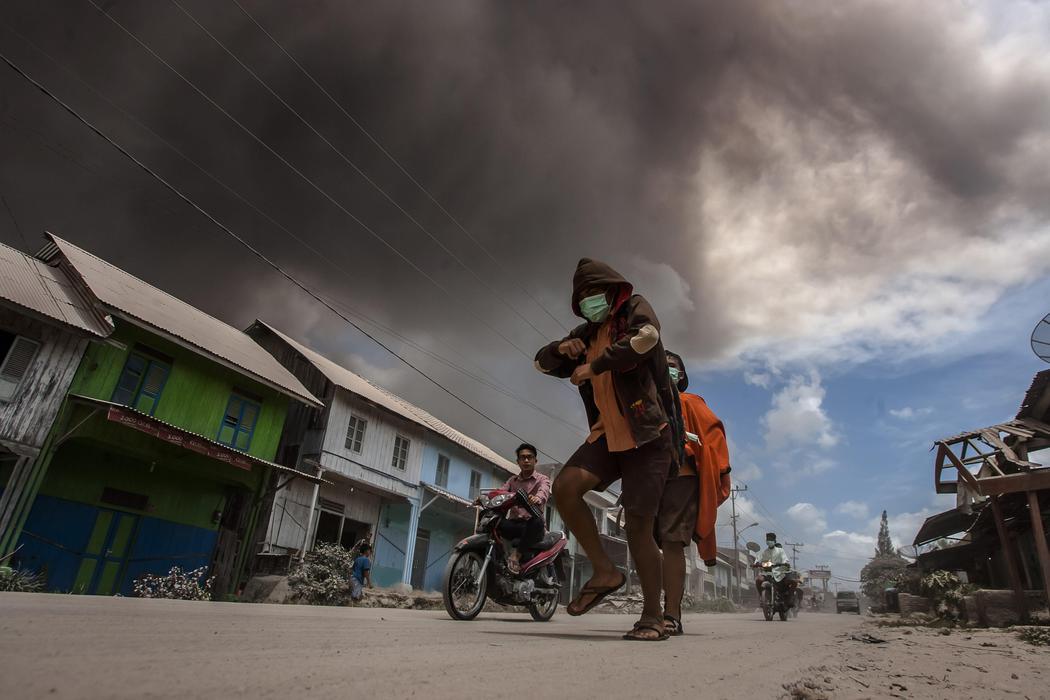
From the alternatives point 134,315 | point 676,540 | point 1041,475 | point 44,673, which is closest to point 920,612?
point 1041,475

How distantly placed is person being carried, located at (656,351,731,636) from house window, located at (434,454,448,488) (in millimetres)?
19732

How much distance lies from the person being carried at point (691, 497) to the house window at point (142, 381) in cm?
1374

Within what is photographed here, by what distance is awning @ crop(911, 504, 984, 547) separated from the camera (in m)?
15.6

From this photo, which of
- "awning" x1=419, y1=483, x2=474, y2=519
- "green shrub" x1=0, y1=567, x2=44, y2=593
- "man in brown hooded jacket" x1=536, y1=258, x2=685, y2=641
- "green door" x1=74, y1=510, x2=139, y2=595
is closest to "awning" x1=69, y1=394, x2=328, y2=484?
"green shrub" x1=0, y1=567, x2=44, y2=593

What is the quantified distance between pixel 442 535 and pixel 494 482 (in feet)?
11.4

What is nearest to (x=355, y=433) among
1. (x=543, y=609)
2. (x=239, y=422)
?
(x=239, y=422)

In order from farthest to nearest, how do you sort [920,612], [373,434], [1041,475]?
[373,434], [920,612], [1041,475]

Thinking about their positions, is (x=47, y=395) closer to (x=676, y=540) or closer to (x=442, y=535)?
(x=676, y=540)

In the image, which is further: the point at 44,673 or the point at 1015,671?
the point at 1015,671

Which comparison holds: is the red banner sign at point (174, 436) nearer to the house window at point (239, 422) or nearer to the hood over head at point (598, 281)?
the house window at point (239, 422)

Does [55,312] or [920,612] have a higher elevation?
[55,312]

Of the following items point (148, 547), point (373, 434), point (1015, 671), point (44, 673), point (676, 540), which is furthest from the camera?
point (373, 434)

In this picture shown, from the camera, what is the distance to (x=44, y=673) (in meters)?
0.89

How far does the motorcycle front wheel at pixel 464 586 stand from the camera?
4457 mm
